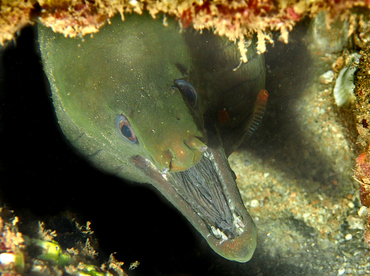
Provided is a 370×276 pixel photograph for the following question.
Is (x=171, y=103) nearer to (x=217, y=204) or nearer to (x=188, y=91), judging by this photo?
(x=188, y=91)

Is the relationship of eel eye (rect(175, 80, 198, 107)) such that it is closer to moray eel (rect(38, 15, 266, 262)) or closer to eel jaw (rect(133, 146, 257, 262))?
moray eel (rect(38, 15, 266, 262))

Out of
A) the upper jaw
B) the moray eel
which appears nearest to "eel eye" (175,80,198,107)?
the moray eel

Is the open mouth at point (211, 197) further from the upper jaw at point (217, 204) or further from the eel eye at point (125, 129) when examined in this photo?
the eel eye at point (125, 129)

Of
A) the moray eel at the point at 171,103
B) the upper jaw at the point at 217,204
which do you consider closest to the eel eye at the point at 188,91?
the moray eel at the point at 171,103

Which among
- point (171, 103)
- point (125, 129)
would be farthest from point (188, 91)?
point (125, 129)

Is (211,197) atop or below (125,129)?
below

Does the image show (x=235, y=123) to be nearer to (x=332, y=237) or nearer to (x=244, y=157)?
(x=244, y=157)

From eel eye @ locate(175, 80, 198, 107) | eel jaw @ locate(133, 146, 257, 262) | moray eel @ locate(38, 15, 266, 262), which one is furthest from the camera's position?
eel jaw @ locate(133, 146, 257, 262)
